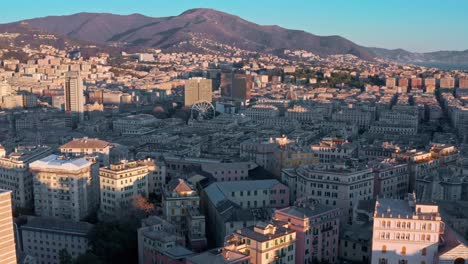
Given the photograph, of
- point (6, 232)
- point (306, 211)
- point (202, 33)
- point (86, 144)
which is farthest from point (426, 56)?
point (6, 232)

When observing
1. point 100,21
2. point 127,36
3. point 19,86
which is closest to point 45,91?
point 19,86

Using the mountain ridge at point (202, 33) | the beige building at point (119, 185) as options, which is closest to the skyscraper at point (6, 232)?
the beige building at point (119, 185)

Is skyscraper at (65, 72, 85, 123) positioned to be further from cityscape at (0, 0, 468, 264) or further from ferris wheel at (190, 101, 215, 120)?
ferris wheel at (190, 101, 215, 120)

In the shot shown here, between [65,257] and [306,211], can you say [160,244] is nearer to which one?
[65,257]

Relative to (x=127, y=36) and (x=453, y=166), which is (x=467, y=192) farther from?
(x=127, y=36)

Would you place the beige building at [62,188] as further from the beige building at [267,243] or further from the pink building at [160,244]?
the beige building at [267,243]
